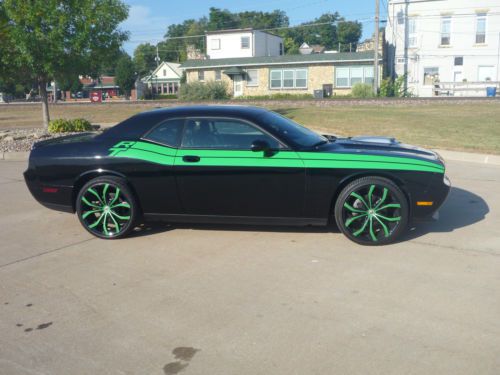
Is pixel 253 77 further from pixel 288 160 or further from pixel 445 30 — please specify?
pixel 288 160

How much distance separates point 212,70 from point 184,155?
41735 mm

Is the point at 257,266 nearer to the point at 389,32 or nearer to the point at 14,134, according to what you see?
the point at 14,134

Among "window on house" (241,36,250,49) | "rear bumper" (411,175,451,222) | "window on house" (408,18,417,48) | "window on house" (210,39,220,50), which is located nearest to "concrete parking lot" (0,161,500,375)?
"rear bumper" (411,175,451,222)

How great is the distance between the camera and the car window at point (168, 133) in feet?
18.9

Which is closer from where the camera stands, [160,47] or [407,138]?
[407,138]

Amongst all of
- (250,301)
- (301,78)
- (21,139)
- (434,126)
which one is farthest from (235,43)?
(250,301)

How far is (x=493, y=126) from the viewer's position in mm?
16000

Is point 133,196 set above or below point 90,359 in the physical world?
above

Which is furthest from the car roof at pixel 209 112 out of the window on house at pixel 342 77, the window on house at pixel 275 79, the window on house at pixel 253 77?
the window on house at pixel 253 77

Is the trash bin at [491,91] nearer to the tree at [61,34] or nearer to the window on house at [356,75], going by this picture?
the window on house at [356,75]

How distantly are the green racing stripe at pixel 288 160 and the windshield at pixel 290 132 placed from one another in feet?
0.67

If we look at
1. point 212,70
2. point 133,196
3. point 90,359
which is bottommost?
point 90,359

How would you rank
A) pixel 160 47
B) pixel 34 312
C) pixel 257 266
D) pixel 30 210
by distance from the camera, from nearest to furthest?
pixel 34 312 → pixel 257 266 → pixel 30 210 → pixel 160 47

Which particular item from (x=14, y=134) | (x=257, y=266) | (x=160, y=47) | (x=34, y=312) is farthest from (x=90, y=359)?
(x=160, y=47)
